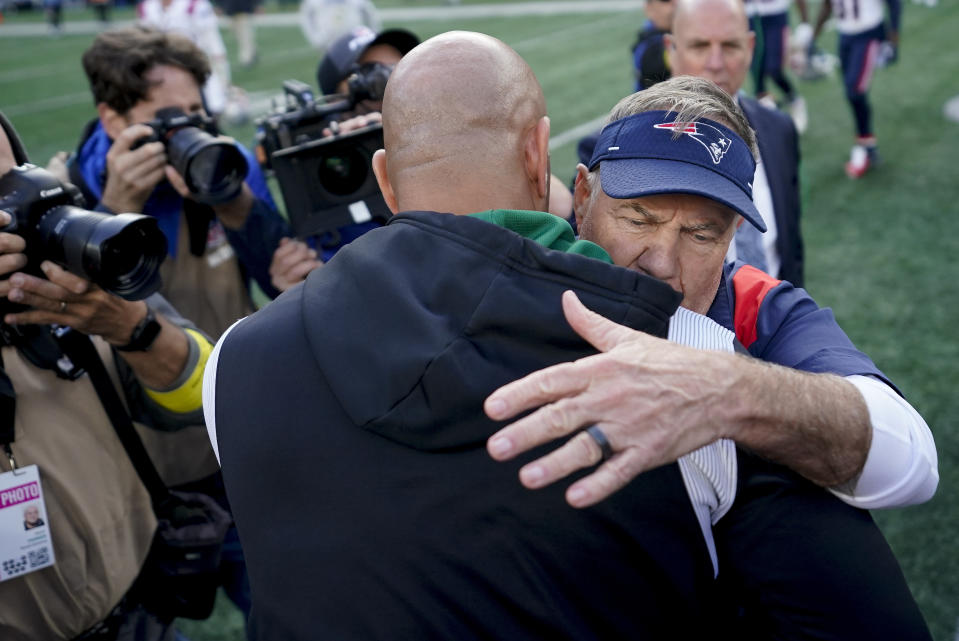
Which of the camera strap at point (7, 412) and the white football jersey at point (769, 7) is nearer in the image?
the camera strap at point (7, 412)

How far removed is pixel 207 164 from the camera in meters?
2.54

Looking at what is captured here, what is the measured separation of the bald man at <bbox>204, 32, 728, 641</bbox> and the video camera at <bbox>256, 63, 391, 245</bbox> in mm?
1449

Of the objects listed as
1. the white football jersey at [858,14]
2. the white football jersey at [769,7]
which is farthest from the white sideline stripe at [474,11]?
the white football jersey at [858,14]

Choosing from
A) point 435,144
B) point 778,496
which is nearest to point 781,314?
point 778,496

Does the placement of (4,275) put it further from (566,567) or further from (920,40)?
(920,40)

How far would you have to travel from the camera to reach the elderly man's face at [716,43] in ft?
10.2

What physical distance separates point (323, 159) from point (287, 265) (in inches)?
14.9

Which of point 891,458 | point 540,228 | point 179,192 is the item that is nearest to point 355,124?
point 179,192

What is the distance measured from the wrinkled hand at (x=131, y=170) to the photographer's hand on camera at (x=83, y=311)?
590mm

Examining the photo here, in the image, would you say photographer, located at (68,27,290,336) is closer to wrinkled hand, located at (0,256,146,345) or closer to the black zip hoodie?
wrinkled hand, located at (0,256,146,345)

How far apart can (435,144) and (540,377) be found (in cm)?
46

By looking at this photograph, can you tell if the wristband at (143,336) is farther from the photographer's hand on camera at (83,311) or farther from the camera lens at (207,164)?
the camera lens at (207,164)

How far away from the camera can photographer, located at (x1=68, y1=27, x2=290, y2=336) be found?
106 inches

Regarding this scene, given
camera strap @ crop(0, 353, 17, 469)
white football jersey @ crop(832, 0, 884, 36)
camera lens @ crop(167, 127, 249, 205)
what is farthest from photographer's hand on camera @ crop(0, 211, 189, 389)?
white football jersey @ crop(832, 0, 884, 36)
